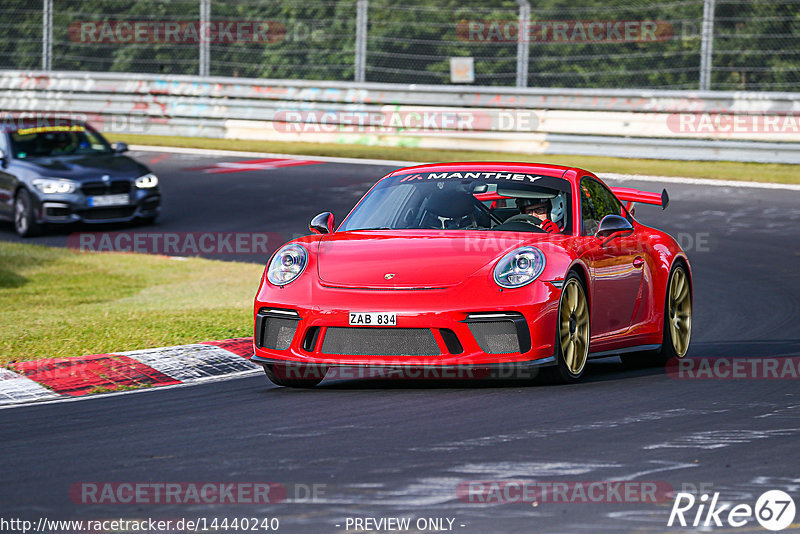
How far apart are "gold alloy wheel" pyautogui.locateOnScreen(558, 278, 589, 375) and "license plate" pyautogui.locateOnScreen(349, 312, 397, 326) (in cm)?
94

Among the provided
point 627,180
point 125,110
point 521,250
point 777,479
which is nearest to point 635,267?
point 521,250

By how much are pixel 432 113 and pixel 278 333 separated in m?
16.2

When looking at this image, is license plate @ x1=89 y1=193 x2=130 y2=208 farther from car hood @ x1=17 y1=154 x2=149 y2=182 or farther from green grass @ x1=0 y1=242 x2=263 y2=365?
green grass @ x1=0 y1=242 x2=263 y2=365

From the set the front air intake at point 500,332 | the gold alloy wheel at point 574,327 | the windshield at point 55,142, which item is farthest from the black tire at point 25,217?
the front air intake at point 500,332

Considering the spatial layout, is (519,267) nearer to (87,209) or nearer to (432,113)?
(87,209)

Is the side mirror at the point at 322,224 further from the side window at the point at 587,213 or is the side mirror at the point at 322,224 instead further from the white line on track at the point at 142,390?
the side window at the point at 587,213

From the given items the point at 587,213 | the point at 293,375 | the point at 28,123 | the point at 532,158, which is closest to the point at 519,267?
the point at 587,213

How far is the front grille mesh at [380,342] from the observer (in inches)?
291

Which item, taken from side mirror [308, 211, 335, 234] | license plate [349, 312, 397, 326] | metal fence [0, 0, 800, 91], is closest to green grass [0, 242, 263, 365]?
side mirror [308, 211, 335, 234]

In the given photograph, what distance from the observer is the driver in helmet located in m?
8.59

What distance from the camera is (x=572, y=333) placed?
25.7ft

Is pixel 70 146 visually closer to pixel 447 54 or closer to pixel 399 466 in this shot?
pixel 447 54

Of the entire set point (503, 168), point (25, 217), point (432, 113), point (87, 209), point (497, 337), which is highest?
point (503, 168)

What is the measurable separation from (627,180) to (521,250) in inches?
500
